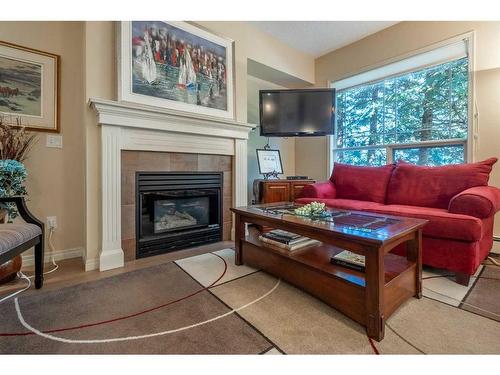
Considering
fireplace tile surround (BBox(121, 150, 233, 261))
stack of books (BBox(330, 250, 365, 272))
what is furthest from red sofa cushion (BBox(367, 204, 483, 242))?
Answer: fireplace tile surround (BBox(121, 150, 233, 261))

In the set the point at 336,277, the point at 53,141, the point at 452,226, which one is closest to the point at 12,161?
the point at 53,141

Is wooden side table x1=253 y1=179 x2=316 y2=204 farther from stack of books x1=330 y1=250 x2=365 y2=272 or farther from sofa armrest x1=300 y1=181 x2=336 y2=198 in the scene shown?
stack of books x1=330 y1=250 x2=365 y2=272

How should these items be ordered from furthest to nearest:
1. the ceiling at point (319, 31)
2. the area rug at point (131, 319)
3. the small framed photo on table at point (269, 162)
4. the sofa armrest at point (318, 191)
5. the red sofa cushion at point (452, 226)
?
the small framed photo on table at point (269, 162) → the ceiling at point (319, 31) → the sofa armrest at point (318, 191) → the red sofa cushion at point (452, 226) → the area rug at point (131, 319)

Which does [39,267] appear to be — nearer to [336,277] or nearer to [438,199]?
[336,277]

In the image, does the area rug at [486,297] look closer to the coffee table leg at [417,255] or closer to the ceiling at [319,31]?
the coffee table leg at [417,255]

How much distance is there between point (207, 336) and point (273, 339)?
0.29 m

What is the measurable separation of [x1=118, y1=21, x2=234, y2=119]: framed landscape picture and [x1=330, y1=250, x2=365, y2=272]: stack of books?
1.87 metres

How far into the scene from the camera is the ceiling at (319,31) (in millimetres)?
2859

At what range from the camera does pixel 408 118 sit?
289 centimetres

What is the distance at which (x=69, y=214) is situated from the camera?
2.17 m

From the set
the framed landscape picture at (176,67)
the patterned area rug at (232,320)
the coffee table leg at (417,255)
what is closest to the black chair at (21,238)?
the patterned area rug at (232,320)

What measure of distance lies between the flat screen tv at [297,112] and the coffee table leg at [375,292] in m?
2.34

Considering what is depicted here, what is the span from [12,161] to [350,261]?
7.47ft
